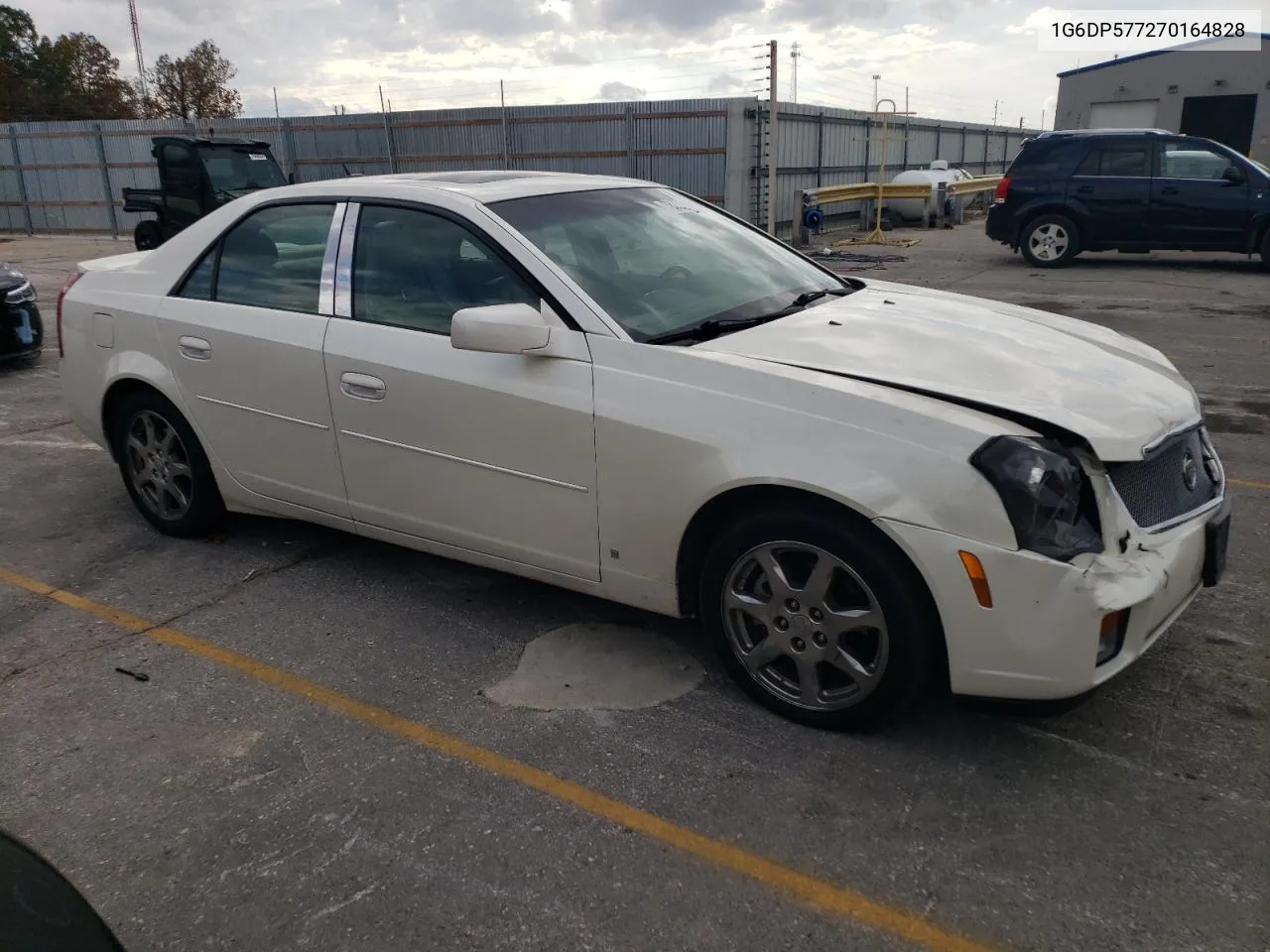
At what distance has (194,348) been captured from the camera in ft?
13.8

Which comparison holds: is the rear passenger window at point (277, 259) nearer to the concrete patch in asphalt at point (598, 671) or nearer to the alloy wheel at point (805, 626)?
the concrete patch in asphalt at point (598, 671)

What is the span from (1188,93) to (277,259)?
3442cm

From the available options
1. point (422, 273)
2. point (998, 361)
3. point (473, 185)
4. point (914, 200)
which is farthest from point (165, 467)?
point (914, 200)

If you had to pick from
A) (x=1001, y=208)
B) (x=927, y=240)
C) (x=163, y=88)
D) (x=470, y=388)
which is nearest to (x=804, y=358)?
(x=470, y=388)

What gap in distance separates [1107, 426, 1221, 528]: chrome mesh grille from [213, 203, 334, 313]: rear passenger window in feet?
9.66

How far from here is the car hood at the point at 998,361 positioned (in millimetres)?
2734

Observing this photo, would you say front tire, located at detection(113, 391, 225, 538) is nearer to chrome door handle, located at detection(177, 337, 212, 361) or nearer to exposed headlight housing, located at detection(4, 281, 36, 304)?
chrome door handle, located at detection(177, 337, 212, 361)

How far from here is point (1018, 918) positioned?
2234 mm

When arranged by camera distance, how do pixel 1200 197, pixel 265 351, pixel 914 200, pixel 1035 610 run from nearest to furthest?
pixel 1035 610 < pixel 265 351 < pixel 1200 197 < pixel 914 200

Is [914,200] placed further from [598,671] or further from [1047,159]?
[598,671]

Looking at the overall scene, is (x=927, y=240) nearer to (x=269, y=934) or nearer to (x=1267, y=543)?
(x=1267, y=543)

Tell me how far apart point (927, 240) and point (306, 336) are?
17.4 meters

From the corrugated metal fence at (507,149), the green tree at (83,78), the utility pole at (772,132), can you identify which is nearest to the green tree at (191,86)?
the green tree at (83,78)

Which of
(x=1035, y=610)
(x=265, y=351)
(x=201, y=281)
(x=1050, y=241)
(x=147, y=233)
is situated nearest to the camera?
(x=1035, y=610)
